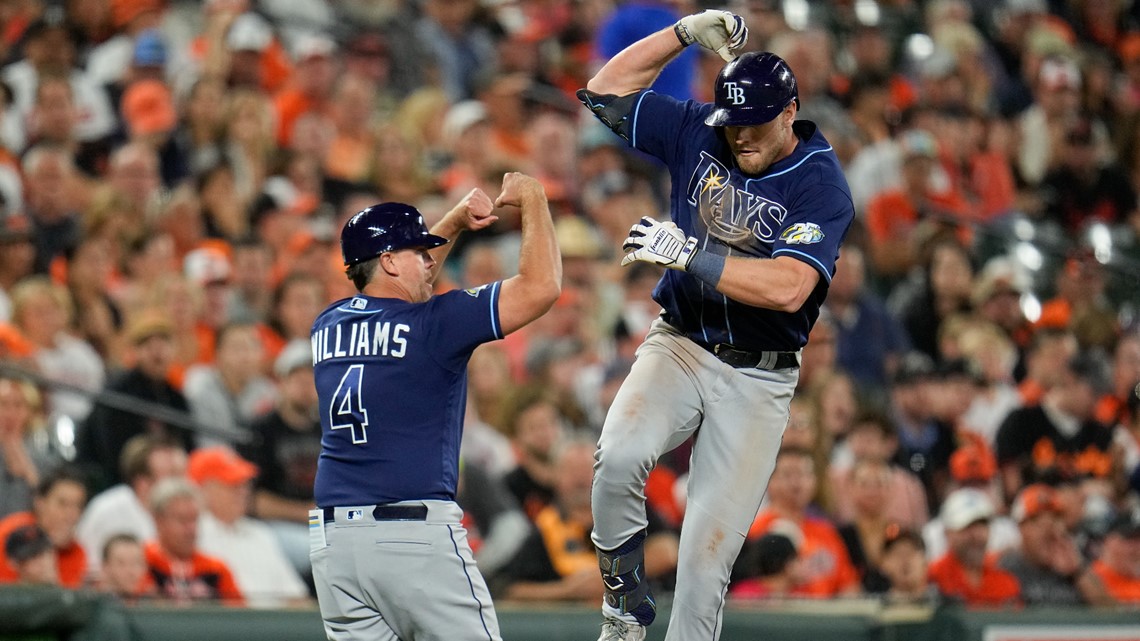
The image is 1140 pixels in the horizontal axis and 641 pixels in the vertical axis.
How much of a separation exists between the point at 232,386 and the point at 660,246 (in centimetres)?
446

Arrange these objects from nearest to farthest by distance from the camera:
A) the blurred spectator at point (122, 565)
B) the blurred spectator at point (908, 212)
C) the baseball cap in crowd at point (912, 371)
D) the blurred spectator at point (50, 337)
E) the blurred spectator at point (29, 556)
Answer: the blurred spectator at point (29, 556) → the blurred spectator at point (122, 565) → the blurred spectator at point (50, 337) → the baseball cap in crowd at point (912, 371) → the blurred spectator at point (908, 212)

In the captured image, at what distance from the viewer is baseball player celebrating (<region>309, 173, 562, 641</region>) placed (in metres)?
4.94

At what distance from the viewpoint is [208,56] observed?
35.9 feet

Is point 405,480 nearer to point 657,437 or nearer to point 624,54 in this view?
point 657,437

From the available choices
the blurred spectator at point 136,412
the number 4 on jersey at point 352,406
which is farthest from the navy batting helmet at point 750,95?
the blurred spectator at point 136,412

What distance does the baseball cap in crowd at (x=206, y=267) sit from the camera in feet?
29.7

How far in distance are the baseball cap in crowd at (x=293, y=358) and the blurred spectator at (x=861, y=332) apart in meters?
3.46

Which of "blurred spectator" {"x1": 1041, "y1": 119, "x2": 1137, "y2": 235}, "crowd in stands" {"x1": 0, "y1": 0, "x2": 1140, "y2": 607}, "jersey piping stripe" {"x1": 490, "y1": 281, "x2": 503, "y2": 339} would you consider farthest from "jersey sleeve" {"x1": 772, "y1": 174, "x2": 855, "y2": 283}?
"blurred spectator" {"x1": 1041, "y1": 119, "x2": 1137, "y2": 235}

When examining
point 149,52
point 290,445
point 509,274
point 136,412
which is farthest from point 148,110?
point 290,445

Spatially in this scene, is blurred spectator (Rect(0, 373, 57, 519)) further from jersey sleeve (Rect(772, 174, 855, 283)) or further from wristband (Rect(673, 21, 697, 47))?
jersey sleeve (Rect(772, 174, 855, 283))

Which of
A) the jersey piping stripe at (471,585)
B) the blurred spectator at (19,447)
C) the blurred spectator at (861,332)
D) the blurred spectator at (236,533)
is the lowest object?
the blurred spectator at (861,332)

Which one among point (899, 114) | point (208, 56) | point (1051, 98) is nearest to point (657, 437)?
point (208, 56)

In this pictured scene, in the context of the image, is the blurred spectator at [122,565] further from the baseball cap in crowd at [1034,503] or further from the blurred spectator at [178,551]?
the baseball cap in crowd at [1034,503]

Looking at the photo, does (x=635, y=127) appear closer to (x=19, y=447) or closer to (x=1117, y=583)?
(x=19, y=447)
